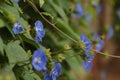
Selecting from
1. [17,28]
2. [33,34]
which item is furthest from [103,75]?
[17,28]

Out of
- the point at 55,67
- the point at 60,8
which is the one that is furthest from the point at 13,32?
the point at 60,8

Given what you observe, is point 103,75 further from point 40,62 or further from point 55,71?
point 40,62

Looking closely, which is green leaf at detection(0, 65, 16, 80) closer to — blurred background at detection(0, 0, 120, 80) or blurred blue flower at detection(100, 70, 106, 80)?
blurred background at detection(0, 0, 120, 80)

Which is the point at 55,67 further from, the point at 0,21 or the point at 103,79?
the point at 103,79

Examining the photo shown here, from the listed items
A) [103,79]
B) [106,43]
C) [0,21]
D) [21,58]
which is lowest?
[103,79]

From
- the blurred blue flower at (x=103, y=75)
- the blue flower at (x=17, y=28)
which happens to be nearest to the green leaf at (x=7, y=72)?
the blue flower at (x=17, y=28)

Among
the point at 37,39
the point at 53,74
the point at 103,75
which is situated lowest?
the point at 103,75

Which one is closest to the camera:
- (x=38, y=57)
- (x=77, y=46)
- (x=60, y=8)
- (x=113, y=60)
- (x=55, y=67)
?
(x=38, y=57)
